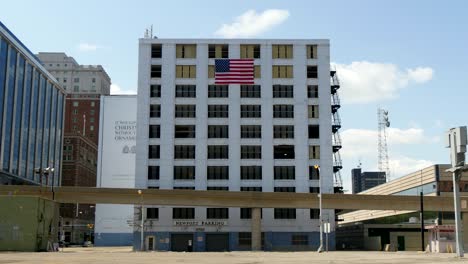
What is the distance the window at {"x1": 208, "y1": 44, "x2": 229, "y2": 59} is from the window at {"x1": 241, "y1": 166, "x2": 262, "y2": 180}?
1763 cm

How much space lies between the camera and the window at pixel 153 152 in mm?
90938

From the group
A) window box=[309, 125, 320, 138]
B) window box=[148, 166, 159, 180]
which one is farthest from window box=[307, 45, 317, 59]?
window box=[148, 166, 159, 180]

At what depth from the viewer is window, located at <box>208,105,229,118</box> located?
9238cm

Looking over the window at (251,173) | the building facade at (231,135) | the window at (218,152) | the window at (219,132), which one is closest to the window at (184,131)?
the building facade at (231,135)

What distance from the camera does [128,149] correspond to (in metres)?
140

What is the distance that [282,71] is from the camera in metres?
93.5

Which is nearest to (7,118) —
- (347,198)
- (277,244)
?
(277,244)

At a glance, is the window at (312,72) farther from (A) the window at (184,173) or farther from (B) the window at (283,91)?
(A) the window at (184,173)

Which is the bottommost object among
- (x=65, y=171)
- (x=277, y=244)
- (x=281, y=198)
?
(x=277, y=244)

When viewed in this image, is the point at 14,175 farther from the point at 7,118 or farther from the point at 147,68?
the point at 147,68

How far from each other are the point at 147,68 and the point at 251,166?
21954mm

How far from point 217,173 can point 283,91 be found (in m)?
16.1

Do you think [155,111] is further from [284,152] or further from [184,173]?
[284,152]

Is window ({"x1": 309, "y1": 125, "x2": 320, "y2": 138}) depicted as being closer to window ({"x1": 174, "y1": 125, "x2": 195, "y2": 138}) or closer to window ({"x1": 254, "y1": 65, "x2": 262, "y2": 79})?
window ({"x1": 254, "y1": 65, "x2": 262, "y2": 79})
